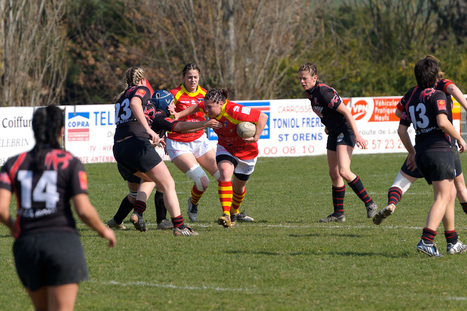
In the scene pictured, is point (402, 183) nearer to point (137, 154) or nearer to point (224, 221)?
point (224, 221)

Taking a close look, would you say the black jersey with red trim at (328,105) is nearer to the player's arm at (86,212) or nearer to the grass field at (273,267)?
the grass field at (273,267)

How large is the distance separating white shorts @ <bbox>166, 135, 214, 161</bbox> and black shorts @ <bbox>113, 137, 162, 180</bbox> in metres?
1.48

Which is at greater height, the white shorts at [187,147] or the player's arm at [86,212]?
the white shorts at [187,147]

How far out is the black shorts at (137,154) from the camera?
864 centimetres

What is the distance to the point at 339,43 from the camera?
38062 mm

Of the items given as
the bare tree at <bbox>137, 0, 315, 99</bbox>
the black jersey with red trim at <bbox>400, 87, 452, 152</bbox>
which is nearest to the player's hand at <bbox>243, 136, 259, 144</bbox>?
the black jersey with red trim at <bbox>400, 87, 452, 152</bbox>

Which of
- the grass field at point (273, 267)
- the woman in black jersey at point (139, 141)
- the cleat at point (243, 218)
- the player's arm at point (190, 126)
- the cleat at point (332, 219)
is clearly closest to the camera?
the grass field at point (273, 267)

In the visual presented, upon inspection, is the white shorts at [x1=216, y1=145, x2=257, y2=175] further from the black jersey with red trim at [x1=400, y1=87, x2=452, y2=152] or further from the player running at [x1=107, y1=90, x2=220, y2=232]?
the black jersey with red trim at [x1=400, y1=87, x2=452, y2=152]

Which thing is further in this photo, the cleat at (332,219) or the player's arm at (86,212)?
the cleat at (332,219)

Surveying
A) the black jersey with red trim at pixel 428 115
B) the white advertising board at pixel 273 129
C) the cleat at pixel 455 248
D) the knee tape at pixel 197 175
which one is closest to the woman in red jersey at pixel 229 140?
the knee tape at pixel 197 175

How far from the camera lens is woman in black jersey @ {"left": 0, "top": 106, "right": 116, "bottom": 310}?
428 cm

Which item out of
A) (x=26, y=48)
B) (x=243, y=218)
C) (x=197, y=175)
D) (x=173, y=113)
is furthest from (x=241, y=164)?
(x=26, y=48)

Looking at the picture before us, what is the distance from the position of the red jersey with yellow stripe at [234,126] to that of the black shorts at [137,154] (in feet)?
3.67

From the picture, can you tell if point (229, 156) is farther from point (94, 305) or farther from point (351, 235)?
point (94, 305)
